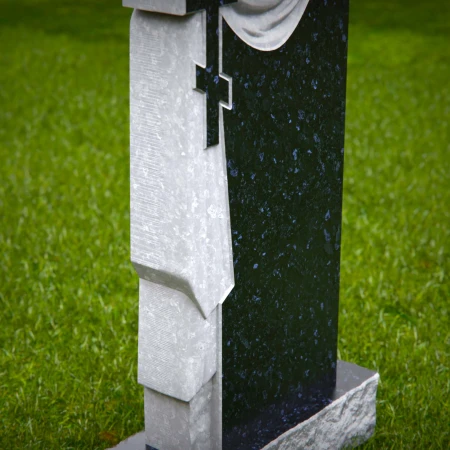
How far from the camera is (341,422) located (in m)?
3.36

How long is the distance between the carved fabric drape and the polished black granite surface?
38 millimetres

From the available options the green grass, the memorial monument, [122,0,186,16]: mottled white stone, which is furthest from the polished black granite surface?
the green grass

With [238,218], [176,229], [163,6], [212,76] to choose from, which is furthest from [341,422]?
[163,6]

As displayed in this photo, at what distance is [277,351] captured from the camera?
3.08 meters

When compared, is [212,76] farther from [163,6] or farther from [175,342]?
[175,342]

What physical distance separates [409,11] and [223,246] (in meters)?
9.96

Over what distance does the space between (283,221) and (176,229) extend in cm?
55

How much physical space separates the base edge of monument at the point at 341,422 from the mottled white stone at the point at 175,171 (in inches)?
28.3

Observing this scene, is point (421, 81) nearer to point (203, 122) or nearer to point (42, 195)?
point (42, 195)

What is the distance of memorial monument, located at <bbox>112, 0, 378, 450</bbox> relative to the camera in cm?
247

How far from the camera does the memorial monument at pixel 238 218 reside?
2.47 metres

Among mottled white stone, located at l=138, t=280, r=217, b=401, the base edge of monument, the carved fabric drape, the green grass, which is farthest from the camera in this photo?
the green grass

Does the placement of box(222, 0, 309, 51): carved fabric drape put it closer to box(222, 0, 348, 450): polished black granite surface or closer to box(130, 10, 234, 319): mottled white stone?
box(222, 0, 348, 450): polished black granite surface

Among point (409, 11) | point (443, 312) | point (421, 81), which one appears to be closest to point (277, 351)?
point (443, 312)
